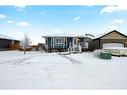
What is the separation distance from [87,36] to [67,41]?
274 cm

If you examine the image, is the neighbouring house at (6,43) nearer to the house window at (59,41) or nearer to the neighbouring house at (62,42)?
the neighbouring house at (62,42)

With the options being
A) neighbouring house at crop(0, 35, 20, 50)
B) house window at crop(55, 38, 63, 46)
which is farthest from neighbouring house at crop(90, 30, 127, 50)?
neighbouring house at crop(0, 35, 20, 50)

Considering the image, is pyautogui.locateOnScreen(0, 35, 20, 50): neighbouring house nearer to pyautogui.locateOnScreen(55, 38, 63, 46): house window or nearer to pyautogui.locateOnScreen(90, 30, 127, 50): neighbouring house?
pyautogui.locateOnScreen(55, 38, 63, 46): house window

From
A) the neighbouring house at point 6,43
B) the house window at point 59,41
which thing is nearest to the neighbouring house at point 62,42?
the house window at point 59,41

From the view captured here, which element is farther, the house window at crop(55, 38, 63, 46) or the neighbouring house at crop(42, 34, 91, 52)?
the house window at crop(55, 38, 63, 46)

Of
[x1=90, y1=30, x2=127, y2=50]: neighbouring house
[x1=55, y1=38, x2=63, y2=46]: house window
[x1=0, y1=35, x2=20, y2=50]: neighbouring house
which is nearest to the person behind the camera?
[x1=90, y1=30, x2=127, y2=50]: neighbouring house

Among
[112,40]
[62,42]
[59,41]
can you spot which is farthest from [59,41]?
[112,40]

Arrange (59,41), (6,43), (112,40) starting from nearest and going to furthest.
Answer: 1. (112,40)
2. (59,41)
3. (6,43)

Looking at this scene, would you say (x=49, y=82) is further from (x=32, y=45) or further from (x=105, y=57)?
(x=32, y=45)

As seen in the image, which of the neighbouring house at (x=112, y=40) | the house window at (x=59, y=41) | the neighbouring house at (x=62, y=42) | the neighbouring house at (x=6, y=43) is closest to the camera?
the neighbouring house at (x=112, y=40)

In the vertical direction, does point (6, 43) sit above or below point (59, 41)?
below

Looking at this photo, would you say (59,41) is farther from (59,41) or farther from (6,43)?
(6,43)
